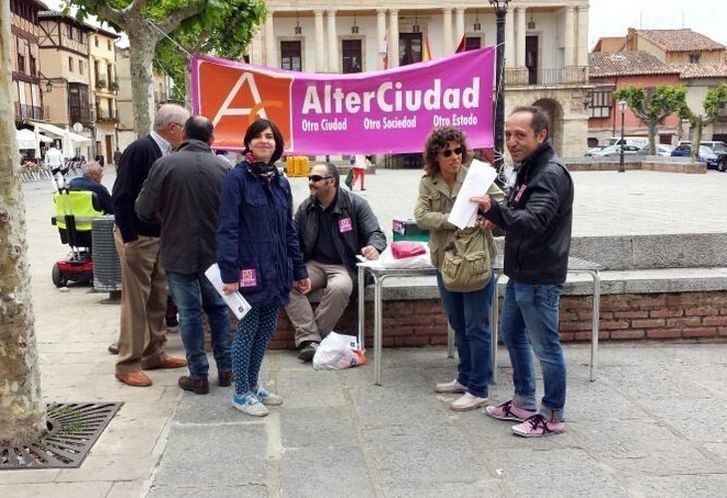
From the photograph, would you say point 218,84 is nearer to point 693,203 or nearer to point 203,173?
point 203,173

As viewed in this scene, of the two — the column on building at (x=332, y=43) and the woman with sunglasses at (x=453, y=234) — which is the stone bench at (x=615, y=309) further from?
the column on building at (x=332, y=43)

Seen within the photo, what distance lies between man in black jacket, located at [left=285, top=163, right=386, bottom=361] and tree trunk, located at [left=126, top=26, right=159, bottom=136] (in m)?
4.07

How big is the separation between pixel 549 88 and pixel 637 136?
59.5 feet

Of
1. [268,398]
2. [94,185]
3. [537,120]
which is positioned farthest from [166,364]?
[94,185]

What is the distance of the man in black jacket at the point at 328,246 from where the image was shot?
597 cm

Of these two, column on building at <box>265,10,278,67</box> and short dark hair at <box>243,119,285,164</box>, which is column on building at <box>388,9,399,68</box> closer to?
column on building at <box>265,10,278,67</box>

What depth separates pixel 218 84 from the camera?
6066mm

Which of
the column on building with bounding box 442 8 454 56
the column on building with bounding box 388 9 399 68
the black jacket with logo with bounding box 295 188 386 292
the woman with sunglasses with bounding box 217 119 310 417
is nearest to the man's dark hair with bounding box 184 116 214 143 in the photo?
the woman with sunglasses with bounding box 217 119 310 417

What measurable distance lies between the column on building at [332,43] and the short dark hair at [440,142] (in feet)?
160

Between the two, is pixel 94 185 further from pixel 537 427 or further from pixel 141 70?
pixel 537 427

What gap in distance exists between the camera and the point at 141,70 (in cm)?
935

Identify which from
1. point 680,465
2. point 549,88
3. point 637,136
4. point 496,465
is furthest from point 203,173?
point 637,136

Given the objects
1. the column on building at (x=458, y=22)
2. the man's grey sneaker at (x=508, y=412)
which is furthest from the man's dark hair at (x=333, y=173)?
the column on building at (x=458, y=22)

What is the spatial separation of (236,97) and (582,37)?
51.8 m
